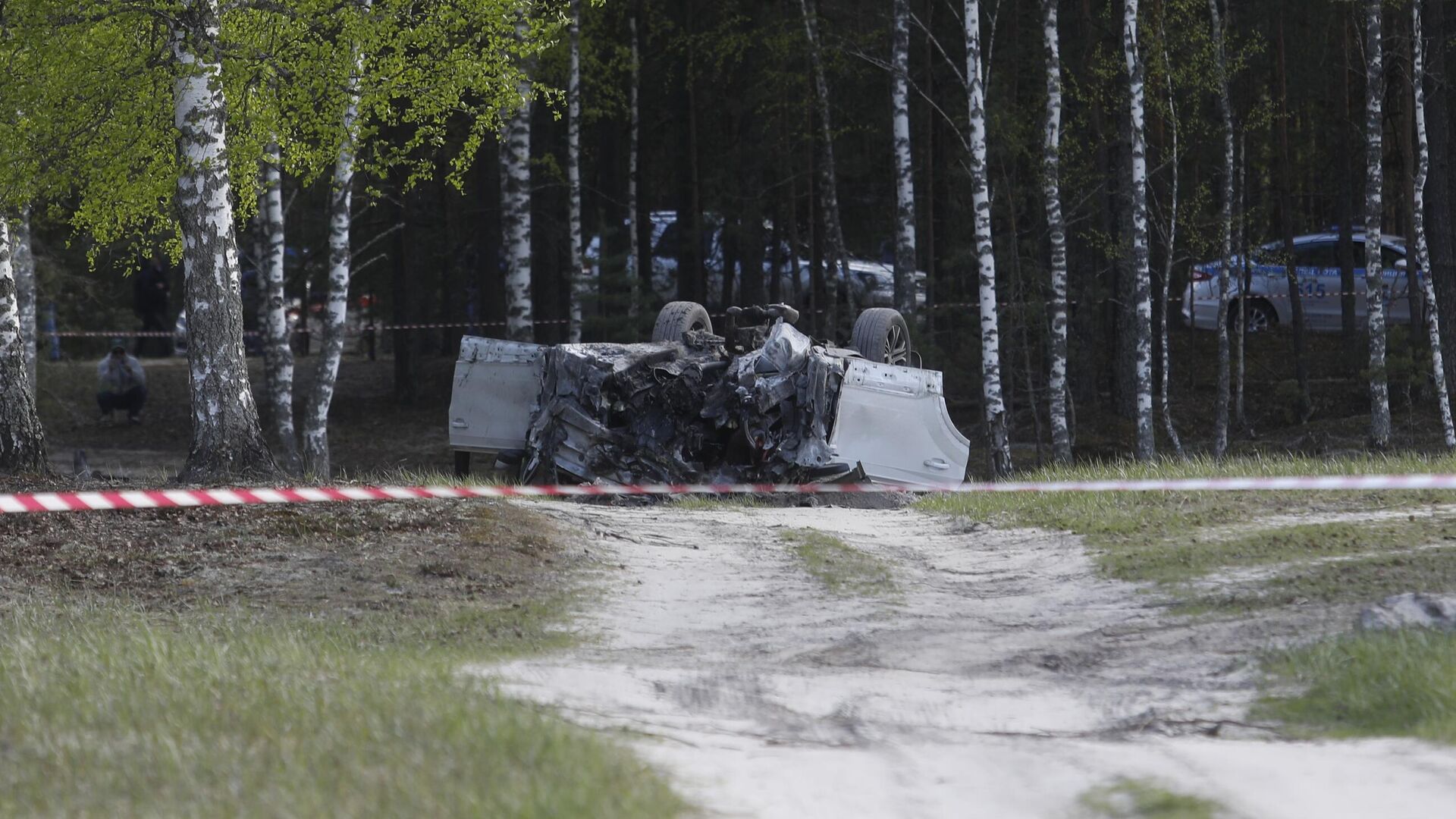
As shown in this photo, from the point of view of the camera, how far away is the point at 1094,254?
27.0m

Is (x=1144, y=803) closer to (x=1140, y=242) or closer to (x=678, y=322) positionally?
(x=678, y=322)

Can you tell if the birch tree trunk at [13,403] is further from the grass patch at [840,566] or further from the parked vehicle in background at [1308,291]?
the parked vehicle in background at [1308,291]

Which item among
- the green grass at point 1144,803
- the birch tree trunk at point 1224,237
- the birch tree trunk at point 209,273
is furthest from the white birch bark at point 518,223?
the green grass at point 1144,803

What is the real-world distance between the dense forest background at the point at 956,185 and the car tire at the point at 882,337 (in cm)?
644

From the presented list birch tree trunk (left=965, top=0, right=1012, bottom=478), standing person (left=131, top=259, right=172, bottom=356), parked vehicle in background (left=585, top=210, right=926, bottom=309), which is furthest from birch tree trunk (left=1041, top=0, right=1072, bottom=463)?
standing person (left=131, top=259, right=172, bottom=356)

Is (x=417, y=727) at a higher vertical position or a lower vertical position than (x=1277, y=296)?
lower

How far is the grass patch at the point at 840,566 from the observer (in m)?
8.44

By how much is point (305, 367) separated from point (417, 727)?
29.2 metres

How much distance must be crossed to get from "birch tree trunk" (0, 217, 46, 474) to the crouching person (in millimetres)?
15692

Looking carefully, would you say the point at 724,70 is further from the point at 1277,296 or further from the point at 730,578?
the point at 730,578

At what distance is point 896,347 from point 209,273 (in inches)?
272

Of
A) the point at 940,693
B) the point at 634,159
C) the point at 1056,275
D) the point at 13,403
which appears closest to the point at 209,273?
the point at 13,403

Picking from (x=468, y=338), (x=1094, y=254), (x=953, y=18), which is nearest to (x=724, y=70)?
(x=953, y=18)

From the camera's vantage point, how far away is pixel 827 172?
81.5ft
